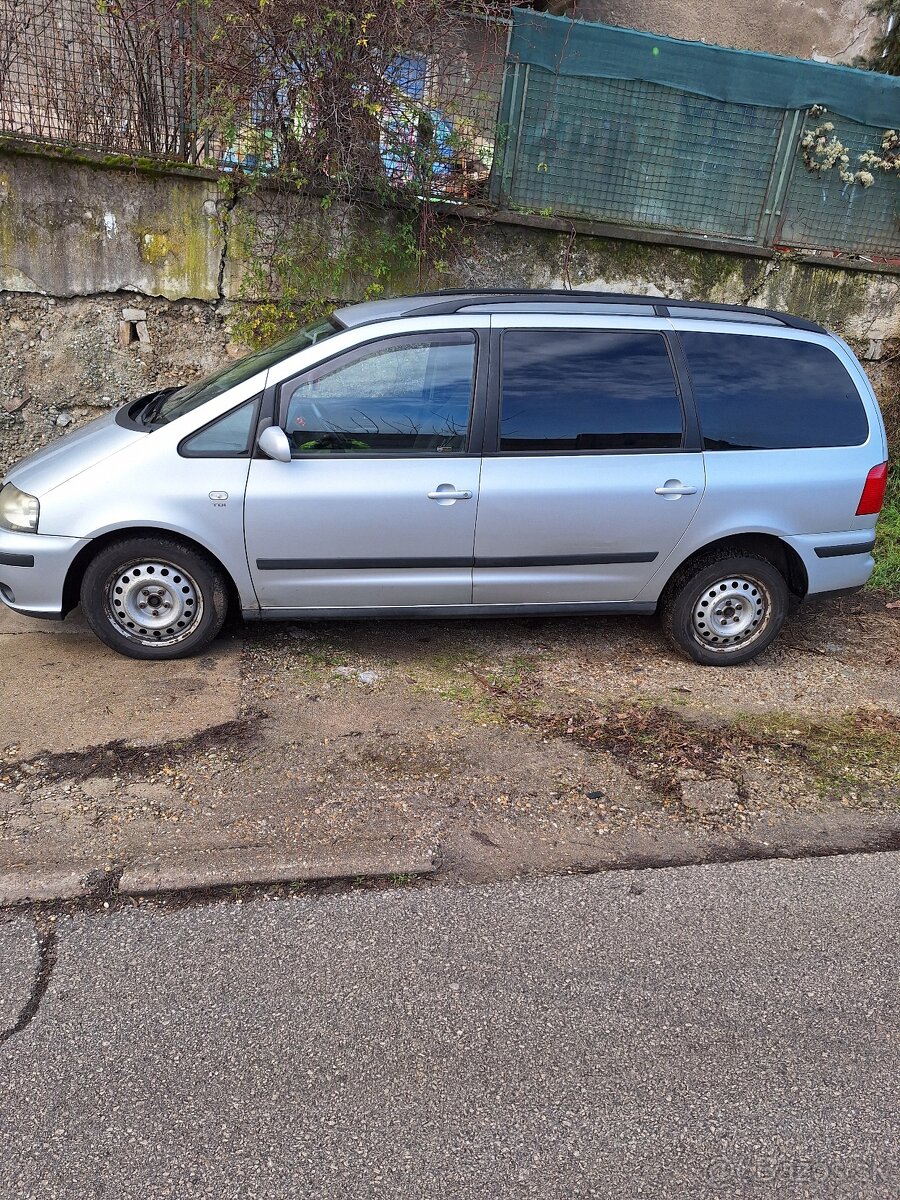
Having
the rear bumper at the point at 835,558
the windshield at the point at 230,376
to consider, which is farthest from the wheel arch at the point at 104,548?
the rear bumper at the point at 835,558

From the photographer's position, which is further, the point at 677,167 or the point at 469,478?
the point at 677,167

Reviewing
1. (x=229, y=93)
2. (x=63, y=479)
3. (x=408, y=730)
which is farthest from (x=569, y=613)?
(x=229, y=93)

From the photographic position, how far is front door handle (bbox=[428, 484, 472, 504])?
4.42 m

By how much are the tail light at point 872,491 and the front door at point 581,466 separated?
990 millimetres

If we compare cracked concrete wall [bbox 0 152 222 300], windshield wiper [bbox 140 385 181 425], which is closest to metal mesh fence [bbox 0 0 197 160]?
cracked concrete wall [bbox 0 152 222 300]

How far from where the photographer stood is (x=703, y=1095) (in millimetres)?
2416

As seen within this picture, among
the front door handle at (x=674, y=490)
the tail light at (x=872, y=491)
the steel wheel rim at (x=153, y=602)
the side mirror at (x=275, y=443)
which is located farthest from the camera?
the tail light at (x=872, y=491)

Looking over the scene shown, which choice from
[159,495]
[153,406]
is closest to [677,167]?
[153,406]

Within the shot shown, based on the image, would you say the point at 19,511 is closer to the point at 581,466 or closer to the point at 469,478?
the point at 469,478

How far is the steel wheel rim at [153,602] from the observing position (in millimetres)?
4480

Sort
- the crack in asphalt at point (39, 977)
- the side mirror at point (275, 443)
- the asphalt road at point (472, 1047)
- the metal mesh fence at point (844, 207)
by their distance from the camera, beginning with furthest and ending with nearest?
the metal mesh fence at point (844, 207), the side mirror at point (275, 443), the crack in asphalt at point (39, 977), the asphalt road at point (472, 1047)

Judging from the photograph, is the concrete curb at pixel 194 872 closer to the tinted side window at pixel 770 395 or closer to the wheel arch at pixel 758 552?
the wheel arch at pixel 758 552

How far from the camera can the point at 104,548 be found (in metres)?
4.44

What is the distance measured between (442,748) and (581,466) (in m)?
1.63
